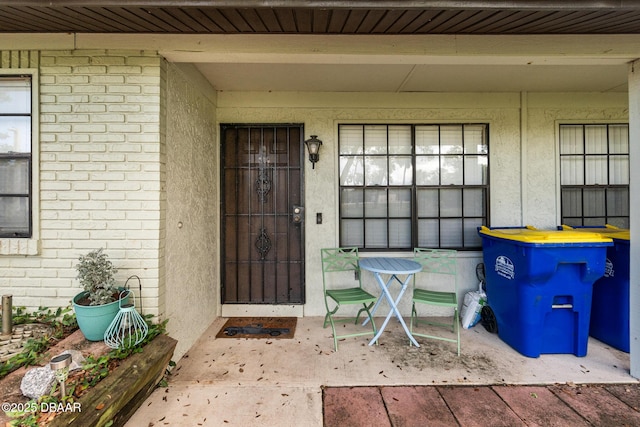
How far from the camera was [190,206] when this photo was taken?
290 centimetres

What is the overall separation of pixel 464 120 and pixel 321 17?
2.38 m

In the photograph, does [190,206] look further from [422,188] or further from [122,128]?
[422,188]

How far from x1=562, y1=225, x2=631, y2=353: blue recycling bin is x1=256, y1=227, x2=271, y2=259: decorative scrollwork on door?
347cm

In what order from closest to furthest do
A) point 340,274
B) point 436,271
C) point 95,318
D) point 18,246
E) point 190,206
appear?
point 95,318
point 18,246
point 190,206
point 436,271
point 340,274

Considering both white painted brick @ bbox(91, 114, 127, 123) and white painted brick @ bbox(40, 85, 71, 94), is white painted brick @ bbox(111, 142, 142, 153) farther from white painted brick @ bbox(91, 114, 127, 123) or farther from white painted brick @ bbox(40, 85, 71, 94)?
white painted brick @ bbox(40, 85, 71, 94)

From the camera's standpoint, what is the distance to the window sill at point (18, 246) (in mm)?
2293

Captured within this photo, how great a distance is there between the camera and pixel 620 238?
8.89 ft

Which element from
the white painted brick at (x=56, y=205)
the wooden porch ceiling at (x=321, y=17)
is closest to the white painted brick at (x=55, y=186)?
the white painted brick at (x=56, y=205)

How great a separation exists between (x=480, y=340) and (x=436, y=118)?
2.57 m

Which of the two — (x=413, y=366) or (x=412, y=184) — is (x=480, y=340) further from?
(x=412, y=184)

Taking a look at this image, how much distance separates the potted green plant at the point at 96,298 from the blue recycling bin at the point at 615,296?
4252 millimetres

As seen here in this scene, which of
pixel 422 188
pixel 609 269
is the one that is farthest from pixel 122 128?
pixel 609 269

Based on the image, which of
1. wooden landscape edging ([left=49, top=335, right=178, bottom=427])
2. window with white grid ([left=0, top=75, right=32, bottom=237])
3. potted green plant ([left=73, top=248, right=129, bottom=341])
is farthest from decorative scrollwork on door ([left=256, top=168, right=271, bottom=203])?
window with white grid ([left=0, top=75, right=32, bottom=237])

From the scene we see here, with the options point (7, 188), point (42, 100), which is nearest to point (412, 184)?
point (42, 100)
